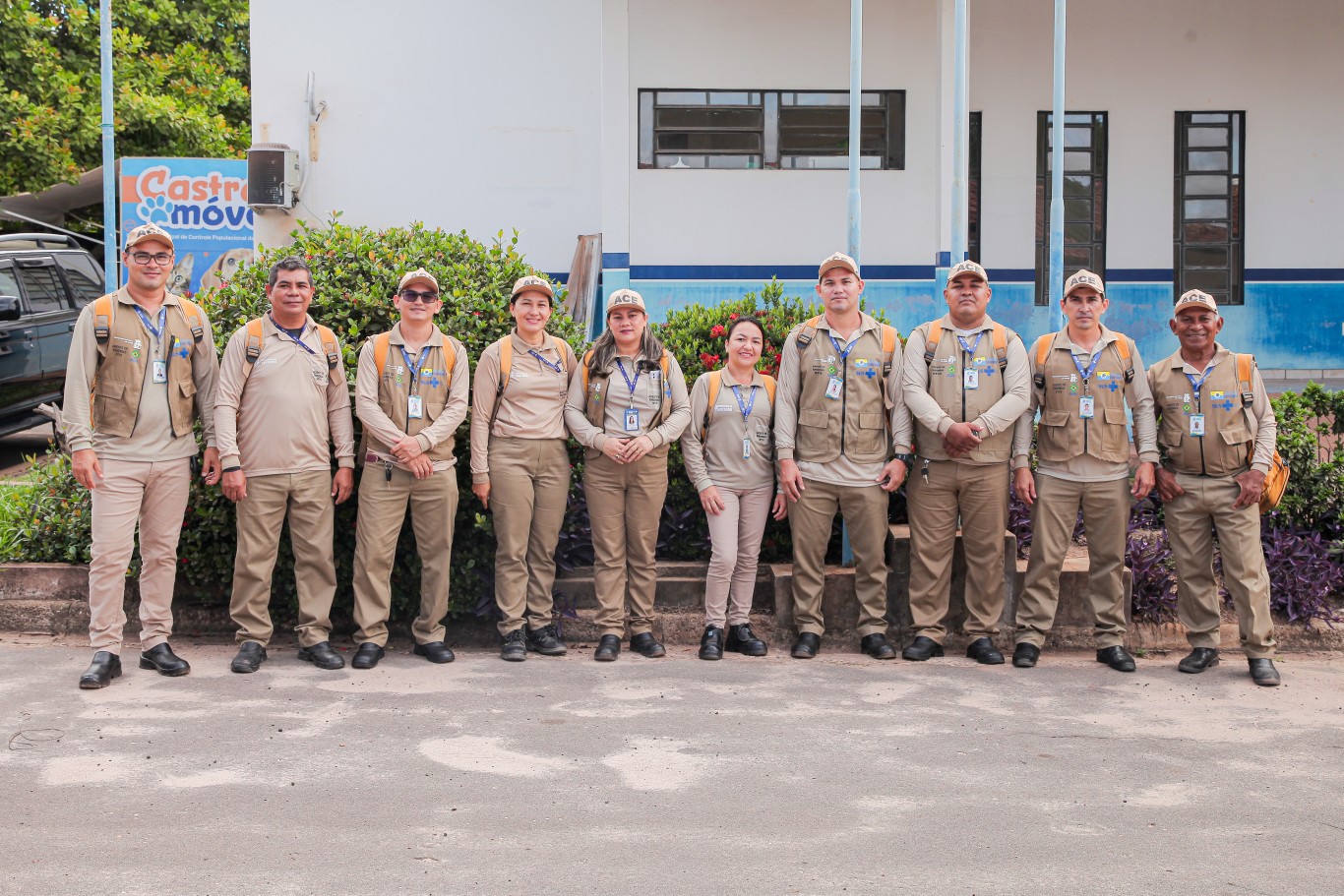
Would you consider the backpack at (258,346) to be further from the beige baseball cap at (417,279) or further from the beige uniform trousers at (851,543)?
the beige uniform trousers at (851,543)

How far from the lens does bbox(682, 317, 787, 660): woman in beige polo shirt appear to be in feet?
23.8

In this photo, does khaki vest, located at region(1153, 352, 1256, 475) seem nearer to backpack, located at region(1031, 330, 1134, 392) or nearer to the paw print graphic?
backpack, located at region(1031, 330, 1134, 392)

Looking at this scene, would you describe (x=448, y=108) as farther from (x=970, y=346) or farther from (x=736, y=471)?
(x=970, y=346)

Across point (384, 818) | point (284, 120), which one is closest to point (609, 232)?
point (284, 120)

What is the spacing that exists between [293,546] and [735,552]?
7.51ft

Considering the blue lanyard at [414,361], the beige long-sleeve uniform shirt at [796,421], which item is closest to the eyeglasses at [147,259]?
the blue lanyard at [414,361]

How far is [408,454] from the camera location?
270 inches

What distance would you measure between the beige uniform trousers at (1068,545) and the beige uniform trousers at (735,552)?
4.74 feet

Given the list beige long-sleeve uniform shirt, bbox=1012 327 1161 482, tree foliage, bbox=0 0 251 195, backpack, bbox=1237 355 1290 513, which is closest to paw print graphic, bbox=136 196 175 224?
tree foliage, bbox=0 0 251 195

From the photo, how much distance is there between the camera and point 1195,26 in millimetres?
12562

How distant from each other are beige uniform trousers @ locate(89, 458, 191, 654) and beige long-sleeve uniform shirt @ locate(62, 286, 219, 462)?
0.07 metres

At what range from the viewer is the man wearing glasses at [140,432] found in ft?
21.6

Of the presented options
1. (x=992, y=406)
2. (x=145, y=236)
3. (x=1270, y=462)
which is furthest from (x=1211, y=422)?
(x=145, y=236)

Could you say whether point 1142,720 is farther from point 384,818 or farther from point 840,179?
point 840,179
